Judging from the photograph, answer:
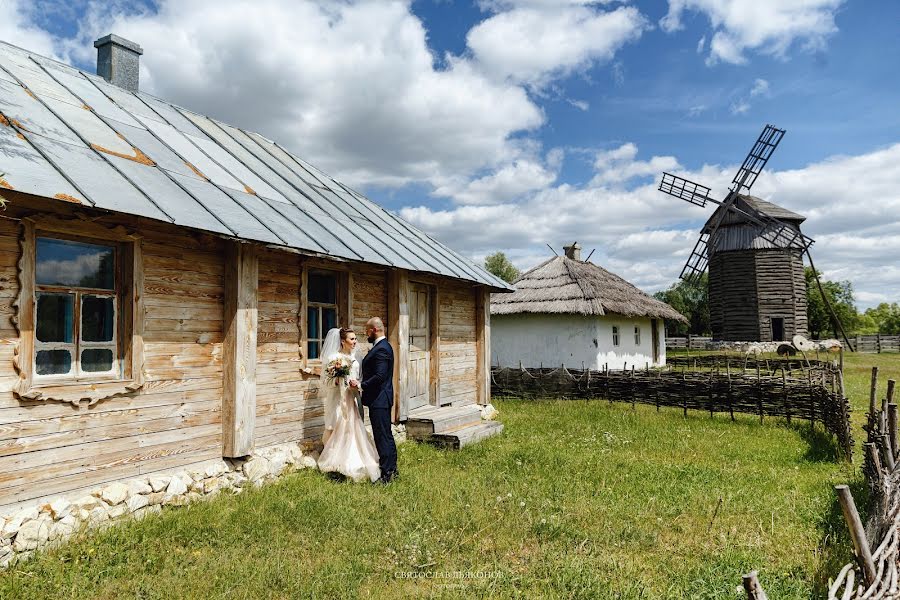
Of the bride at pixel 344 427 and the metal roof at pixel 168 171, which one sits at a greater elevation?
the metal roof at pixel 168 171

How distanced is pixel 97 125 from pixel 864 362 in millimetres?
30605

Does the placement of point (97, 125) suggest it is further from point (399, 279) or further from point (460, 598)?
point (460, 598)

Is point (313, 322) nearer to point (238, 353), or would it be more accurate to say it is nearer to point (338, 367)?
point (338, 367)

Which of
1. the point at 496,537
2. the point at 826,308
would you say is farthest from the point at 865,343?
the point at 496,537

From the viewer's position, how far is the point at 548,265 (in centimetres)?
2266

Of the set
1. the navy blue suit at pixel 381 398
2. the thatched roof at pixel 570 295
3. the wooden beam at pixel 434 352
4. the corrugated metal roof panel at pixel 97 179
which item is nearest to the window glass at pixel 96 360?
the corrugated metal roof panel at pixel 97 179

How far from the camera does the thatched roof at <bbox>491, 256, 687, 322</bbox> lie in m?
19.5

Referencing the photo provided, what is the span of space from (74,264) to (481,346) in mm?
8166

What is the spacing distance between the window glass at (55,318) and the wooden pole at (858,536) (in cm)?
596

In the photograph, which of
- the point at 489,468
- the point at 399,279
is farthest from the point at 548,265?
the point at 489,468

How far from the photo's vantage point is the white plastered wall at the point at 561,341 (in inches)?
775

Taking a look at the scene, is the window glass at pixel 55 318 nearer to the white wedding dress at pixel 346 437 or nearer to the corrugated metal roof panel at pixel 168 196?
the corrugated metal roof panel at pixel 168 196

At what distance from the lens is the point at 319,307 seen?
8227 mm

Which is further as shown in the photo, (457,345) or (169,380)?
(457,345)
